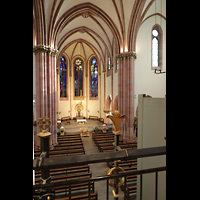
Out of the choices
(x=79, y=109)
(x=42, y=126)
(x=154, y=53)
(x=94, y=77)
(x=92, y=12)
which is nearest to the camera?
(x=42, y=126)

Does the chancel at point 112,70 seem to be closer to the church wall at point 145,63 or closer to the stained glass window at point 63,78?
the church wall at point 145,63

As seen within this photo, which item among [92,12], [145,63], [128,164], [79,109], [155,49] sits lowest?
[128,164]

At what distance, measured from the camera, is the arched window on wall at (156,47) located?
13234mm

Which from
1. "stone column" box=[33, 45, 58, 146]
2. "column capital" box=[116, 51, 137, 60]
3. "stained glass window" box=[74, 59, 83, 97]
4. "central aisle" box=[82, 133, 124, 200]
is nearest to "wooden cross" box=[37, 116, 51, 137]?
"central aisle" box=[82, 133, 124, 200]

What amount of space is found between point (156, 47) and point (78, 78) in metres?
14.5

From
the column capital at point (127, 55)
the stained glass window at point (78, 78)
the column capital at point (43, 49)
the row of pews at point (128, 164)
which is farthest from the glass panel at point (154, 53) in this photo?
the stained glass window at point (78, 78)

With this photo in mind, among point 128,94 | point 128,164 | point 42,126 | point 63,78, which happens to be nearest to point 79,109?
point 63,78

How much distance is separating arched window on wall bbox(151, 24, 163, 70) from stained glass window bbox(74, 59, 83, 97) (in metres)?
14.1

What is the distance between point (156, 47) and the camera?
1339cm

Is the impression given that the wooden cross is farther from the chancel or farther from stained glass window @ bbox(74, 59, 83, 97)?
stained glass window @ bbox(74, 59, 83, 97)

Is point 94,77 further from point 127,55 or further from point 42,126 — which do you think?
point 42,126

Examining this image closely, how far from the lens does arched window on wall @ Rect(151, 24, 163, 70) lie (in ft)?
43.4
